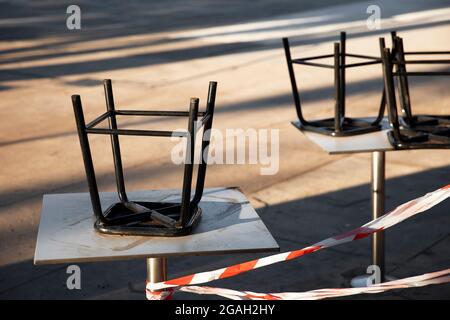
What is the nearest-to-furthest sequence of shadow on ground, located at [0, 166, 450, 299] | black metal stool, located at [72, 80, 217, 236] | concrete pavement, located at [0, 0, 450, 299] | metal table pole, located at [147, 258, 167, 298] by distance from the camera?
black metal stool, located at [72, 80, 217, 236] → metal table pole, located at [147, 258, 167, 298] → shadow on ground, located at [0, 166, 450, 299] → concrete pavement, located at [0, 0, 450, 299]

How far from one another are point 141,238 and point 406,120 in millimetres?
1970

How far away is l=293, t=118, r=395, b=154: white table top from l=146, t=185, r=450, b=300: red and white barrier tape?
61 cm

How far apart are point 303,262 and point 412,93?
195 inches

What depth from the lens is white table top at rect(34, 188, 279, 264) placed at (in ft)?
7.49

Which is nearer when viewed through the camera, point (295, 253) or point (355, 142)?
point (295, 253)

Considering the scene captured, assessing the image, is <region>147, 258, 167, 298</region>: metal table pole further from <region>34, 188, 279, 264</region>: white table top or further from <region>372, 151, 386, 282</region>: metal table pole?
<region>372, 151, 386, 282</region>: metal table pole

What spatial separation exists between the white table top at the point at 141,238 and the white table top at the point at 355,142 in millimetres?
1066

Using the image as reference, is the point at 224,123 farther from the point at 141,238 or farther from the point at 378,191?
the point at 141,238

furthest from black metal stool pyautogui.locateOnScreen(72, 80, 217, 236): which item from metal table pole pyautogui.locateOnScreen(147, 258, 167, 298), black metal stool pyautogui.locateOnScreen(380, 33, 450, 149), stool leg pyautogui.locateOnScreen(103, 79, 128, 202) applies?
black metal stool pyautogui.locateOnScreen(380, 33, 450, 149)

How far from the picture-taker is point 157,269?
2686mm

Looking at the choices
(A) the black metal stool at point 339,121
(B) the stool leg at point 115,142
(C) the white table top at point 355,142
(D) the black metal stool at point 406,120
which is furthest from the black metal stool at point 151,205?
(A) the black metal stool at point 339,121

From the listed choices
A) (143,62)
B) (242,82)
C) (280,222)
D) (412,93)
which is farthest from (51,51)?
(280,222)

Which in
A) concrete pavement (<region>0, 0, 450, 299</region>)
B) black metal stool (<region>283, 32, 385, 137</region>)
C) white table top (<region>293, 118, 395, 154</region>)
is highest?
black metal stool (<region>283, 32, 385, 137</region>)

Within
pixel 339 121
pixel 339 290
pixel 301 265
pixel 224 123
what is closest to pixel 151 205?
pixel 339 290
